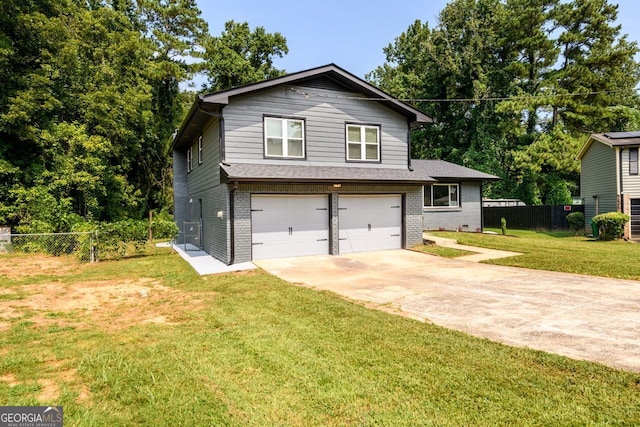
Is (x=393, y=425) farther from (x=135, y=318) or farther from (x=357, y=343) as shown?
(x=135, y=318)

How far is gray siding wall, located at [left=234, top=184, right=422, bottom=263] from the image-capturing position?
11000 millimetres

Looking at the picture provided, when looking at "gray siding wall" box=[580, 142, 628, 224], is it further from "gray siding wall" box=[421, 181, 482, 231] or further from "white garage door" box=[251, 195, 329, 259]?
"white garage door" box=[251, 195, 329, 259]

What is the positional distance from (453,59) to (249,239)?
96.0ft

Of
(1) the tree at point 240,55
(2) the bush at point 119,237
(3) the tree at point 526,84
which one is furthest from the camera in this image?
(1) the tree at point 240,55

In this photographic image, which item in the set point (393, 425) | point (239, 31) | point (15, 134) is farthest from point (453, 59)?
point (393, 425)

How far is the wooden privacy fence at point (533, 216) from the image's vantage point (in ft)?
72.4

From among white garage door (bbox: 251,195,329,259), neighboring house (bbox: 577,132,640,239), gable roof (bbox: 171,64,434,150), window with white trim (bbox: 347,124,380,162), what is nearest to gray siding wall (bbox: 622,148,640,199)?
neighboring house (bbox: 577,132,640,239)

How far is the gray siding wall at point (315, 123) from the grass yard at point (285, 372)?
648 centimetres

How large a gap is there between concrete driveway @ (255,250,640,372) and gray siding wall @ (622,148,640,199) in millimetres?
13936

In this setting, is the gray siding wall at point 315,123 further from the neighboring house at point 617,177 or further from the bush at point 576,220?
the neighboring house at point 617,177

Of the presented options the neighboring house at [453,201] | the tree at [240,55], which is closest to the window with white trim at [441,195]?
the neighboring house at [453,201]

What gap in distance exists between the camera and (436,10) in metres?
33.8

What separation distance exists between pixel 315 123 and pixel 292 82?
62.0 inches

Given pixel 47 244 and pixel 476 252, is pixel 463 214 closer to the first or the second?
pixel 476 252
